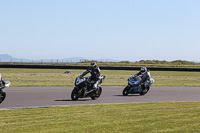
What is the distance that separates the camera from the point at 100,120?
10.2 m

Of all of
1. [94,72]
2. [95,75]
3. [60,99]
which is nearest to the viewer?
[60,99]

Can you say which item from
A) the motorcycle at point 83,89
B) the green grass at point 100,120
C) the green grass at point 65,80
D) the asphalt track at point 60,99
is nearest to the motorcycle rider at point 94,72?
the motorcycle at point 83,89

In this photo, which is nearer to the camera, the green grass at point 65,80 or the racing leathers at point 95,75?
the racing leathers at point 95,75

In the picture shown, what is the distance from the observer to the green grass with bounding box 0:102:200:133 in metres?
8.98

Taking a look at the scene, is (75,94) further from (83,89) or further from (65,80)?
(65,80)

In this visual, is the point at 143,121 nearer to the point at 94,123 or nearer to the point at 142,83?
the point at 94,123

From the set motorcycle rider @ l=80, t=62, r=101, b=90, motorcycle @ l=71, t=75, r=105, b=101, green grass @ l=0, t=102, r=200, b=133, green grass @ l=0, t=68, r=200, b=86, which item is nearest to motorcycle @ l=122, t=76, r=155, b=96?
motorcycle @ l=71, t=75, r=105, b=101

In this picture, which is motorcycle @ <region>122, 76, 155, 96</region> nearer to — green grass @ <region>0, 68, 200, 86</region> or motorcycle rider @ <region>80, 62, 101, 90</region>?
motorcycle rider @ <region>80, 62, 101, 90</region>

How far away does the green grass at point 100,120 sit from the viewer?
8.98 metres

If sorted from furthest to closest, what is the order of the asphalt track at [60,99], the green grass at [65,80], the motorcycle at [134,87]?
the green grass at [65,80], the motorcycle at [134,87], the asphalt track at [60,99]

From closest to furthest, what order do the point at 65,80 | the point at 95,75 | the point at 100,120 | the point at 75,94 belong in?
the point at 100,120 → the point at 75,94 → the point at 95,75 → the point at 65,80

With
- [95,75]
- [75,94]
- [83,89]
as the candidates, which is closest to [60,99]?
[75,94]

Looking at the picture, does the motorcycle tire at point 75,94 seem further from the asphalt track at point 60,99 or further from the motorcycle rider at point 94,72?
the motorcycle rider at point 94,72

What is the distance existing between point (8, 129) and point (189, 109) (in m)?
6.66
